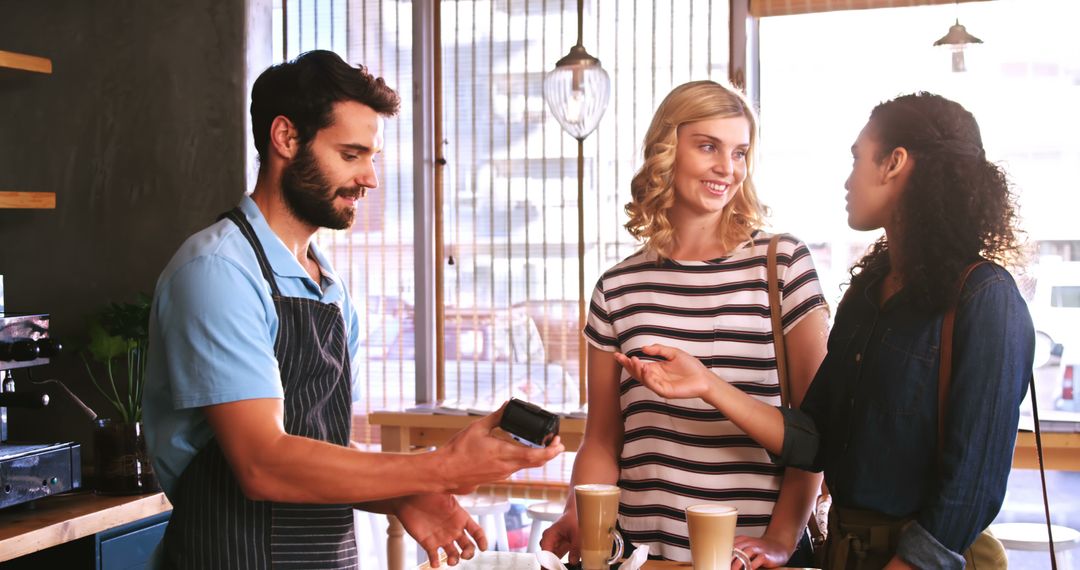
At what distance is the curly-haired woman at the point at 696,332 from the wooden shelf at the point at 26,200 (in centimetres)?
205

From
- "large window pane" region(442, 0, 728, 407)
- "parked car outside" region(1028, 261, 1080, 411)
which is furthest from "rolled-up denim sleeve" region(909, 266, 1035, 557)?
"large window pane" region(442, 0, 728, 407)

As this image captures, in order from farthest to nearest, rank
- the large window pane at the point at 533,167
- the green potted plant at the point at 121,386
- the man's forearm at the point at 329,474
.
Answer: the large window pane at the point at 533,167 → the green potted plant at the point at 121,386 → the man's forearm at the point at 329,474

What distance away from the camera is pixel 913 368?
5.04 ft

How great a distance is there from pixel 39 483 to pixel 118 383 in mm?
840

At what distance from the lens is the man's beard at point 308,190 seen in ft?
Answer: 5.40

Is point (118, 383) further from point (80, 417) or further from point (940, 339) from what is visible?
point (940, 339)

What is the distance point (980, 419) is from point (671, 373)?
49 centimetres

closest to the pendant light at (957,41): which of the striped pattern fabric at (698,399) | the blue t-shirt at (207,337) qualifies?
the striped pattern fabric at (698,399)

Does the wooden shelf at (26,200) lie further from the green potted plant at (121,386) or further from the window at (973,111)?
the window at (973,111)

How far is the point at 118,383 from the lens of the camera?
360 centimetres

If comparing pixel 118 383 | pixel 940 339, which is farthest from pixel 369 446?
pixel 940 339

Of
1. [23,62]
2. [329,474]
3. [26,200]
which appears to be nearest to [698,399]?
[329,474]

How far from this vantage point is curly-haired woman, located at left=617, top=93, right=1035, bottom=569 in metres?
1.45

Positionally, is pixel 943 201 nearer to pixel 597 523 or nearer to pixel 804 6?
pixel 597 523
